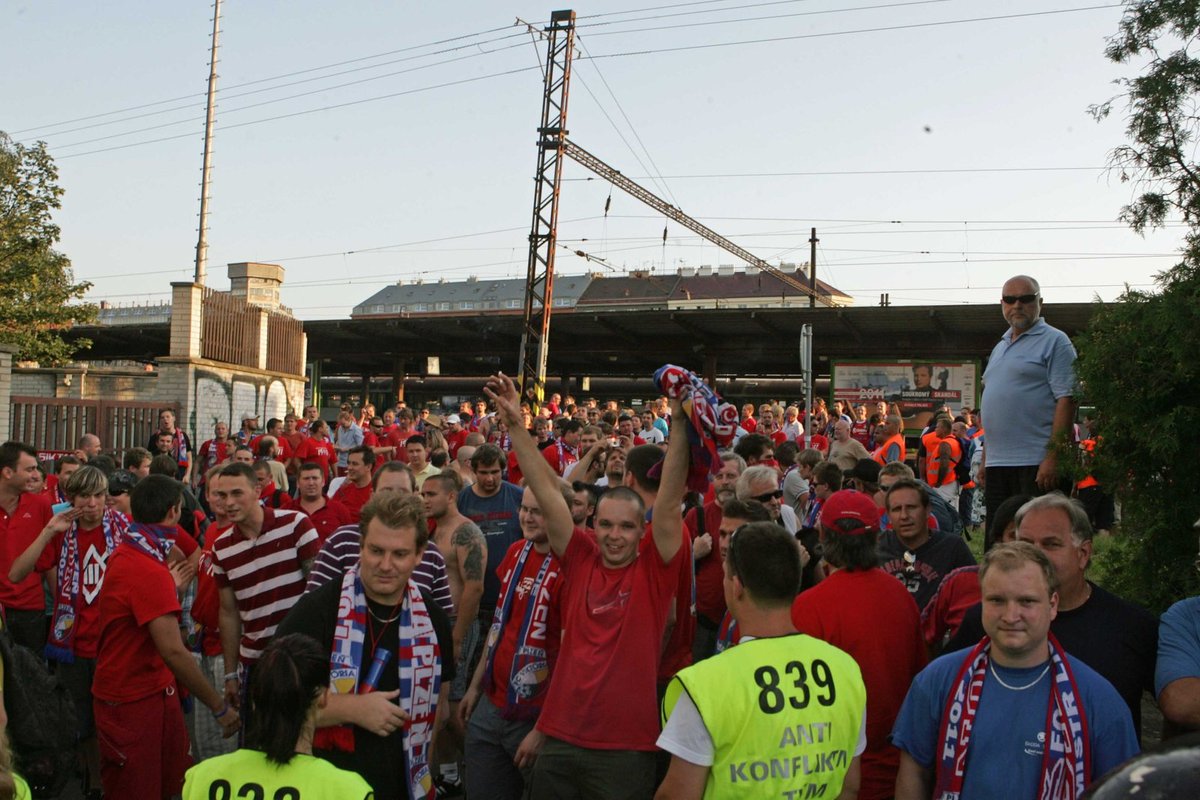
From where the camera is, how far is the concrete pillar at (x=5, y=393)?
16469mm

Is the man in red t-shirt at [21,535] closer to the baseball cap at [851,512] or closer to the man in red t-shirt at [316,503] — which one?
the man in red t-shirt at [316,503]

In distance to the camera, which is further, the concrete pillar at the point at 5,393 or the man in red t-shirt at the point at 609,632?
the concrete pillar at the point at 5,393

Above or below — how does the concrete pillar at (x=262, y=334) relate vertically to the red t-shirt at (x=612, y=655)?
above

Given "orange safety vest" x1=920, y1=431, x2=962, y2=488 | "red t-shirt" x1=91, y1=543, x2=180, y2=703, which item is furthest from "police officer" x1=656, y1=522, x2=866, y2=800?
"orange safety vest" x1=920, y1=431, x2=962, y2=488

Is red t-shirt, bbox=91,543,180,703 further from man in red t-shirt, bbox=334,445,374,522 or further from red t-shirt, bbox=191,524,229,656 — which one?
man in red t-shirt, bbox=334,445,374,522

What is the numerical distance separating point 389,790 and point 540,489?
1.21 m

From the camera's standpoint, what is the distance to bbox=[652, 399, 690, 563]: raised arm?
12.0 ft

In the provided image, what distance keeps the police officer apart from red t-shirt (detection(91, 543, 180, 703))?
3.04 meters

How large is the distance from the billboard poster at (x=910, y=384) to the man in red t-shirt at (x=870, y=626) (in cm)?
1719

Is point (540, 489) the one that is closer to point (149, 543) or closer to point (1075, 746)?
point (1075, 746)

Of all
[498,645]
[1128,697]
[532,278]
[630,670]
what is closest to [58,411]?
[532,278]

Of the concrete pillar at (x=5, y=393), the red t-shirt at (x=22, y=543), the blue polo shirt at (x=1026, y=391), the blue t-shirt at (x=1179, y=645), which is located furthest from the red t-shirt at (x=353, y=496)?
the concrete pillar at (x=5, y=393)

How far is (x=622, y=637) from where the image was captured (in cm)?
376

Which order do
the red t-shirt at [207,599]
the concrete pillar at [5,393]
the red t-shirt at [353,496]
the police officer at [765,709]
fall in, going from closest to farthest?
the police officer at [765,709] → the red t-shirt at [207,599] → the red t-shirt at [353,496] → the concrete pillar at [5,393]
